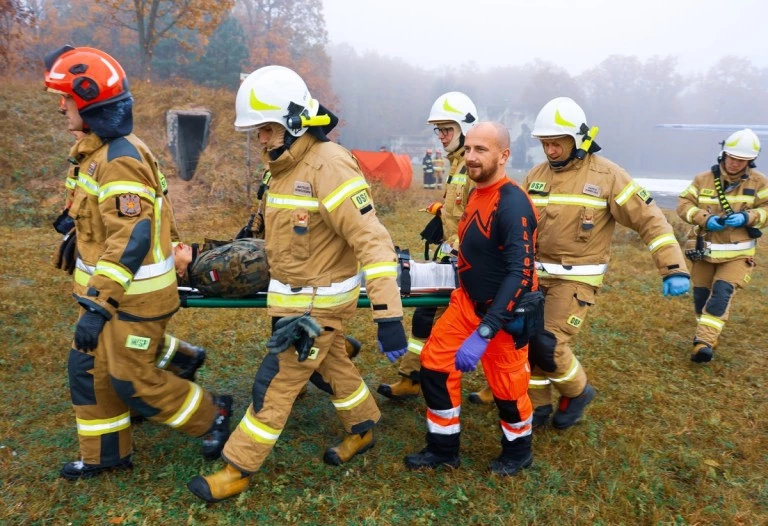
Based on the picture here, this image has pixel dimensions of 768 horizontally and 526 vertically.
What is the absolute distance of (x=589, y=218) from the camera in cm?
376

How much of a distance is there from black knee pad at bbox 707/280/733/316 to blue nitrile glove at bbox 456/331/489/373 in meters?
3.95

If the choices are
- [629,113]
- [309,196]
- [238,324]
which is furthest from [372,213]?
[629,113]

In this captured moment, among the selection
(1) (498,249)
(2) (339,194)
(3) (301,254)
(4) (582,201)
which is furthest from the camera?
(4) (582,201)

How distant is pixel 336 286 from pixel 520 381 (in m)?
1.28

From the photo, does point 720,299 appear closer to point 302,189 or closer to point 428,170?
point 302,189

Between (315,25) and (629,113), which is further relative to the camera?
(629,113)

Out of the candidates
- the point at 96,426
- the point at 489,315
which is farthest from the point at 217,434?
the point at 489,315

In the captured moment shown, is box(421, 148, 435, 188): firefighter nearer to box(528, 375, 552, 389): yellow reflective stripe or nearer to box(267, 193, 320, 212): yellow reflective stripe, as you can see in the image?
box(528, 375, 552, 389): yellow reflective stripe

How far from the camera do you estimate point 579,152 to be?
150 inches

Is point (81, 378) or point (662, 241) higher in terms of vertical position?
point (662, 241)

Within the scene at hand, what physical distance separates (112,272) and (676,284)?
3.44 meters

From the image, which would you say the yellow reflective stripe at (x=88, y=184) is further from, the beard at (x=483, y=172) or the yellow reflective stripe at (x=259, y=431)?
the beard at (x=483, y=172)

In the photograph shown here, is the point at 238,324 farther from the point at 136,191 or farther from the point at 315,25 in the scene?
the point at 315,25

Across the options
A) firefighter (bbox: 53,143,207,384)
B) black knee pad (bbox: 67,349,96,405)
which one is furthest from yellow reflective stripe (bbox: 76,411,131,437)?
firefighter (bbox: 53,143,207,384)
